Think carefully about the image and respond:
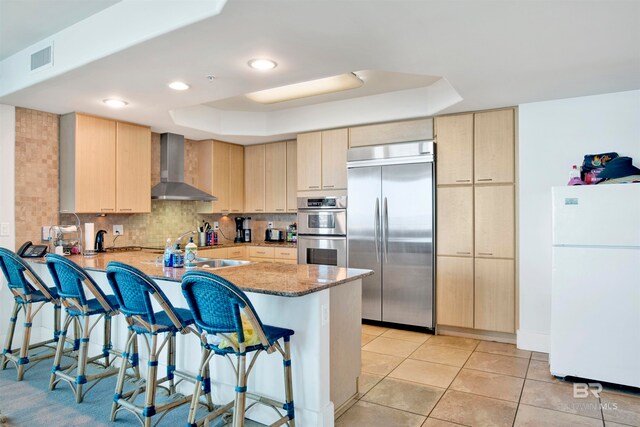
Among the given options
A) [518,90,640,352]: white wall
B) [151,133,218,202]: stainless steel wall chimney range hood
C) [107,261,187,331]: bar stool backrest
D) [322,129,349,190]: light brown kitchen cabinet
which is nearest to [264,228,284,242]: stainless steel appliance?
[151,133,218,202]: stainless steel wall chimney range hood

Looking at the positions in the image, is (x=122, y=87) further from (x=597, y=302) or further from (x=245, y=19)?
(x=597, y=302)

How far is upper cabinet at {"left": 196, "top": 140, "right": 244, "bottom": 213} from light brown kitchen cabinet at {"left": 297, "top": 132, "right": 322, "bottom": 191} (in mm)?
1177

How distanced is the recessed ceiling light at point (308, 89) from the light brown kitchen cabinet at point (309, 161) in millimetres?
629

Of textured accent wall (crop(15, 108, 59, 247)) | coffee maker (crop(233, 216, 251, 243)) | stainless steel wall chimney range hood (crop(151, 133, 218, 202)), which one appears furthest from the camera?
coffee maker (crop(233, 216, 251, 243))

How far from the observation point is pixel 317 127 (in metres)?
4.79

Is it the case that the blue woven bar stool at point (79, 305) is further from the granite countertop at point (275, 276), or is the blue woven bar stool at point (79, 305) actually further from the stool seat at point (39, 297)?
the stool seat at point (39, 297)

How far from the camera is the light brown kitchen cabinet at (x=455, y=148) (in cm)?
396

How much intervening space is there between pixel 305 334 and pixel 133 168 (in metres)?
3.15

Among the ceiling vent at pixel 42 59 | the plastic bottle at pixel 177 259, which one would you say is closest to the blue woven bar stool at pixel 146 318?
the plastic bottle at pixel 177 259

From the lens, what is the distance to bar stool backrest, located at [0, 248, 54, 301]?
291cm

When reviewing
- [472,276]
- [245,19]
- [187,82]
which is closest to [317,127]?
[187,82]

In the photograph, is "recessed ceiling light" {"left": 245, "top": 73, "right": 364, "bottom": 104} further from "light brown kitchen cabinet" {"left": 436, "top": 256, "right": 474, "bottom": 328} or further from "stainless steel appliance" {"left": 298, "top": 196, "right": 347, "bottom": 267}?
"light brown kitchen cabinet" {"left": 436, "top": 256, "right": 474, "bottom": 328}

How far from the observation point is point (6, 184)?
11.9 ft

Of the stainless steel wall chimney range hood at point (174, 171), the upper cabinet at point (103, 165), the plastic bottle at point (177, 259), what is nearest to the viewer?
the plastic bottle at point (177, 259)
